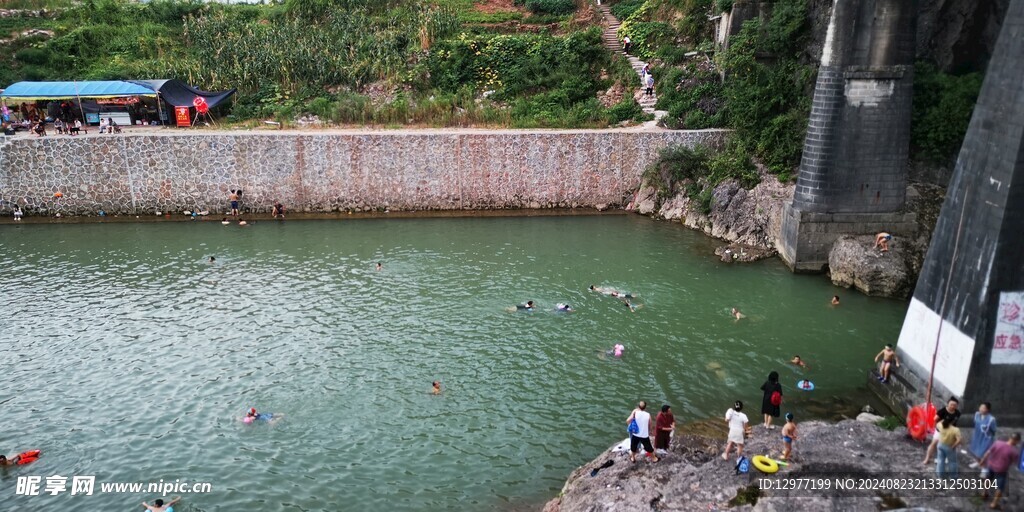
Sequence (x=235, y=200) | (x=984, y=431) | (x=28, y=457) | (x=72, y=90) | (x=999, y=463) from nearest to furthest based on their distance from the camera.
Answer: (x=999, y=463) → (x=984, y=431) → (x=28, y=457) → (x=235, y=200) → (x=72, y=90)

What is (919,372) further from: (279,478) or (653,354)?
(279,478)

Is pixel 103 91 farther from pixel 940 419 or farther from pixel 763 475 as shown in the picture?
pixel 940 419

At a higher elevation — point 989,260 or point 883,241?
point 989,260

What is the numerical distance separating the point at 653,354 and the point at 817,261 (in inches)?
375

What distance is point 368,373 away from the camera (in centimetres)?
1784

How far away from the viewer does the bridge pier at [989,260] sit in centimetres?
1323

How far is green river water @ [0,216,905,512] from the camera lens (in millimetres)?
14172

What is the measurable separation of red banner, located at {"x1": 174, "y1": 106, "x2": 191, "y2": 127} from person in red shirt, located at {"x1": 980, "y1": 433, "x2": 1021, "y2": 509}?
35741 millimetres

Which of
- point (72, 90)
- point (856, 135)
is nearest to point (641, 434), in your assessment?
point (856, 135)

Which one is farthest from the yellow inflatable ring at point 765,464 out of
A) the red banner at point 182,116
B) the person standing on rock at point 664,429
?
the red banner at point 182,116

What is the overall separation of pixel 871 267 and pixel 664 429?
13.1 meters

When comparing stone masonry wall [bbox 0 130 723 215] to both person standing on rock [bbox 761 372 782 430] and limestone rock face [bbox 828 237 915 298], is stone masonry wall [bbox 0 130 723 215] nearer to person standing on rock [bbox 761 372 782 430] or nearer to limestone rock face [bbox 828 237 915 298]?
limestone rock face [bbox 828 237 915 298]

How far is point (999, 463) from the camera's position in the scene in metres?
10.9

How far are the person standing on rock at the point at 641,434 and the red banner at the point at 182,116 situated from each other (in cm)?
3086
